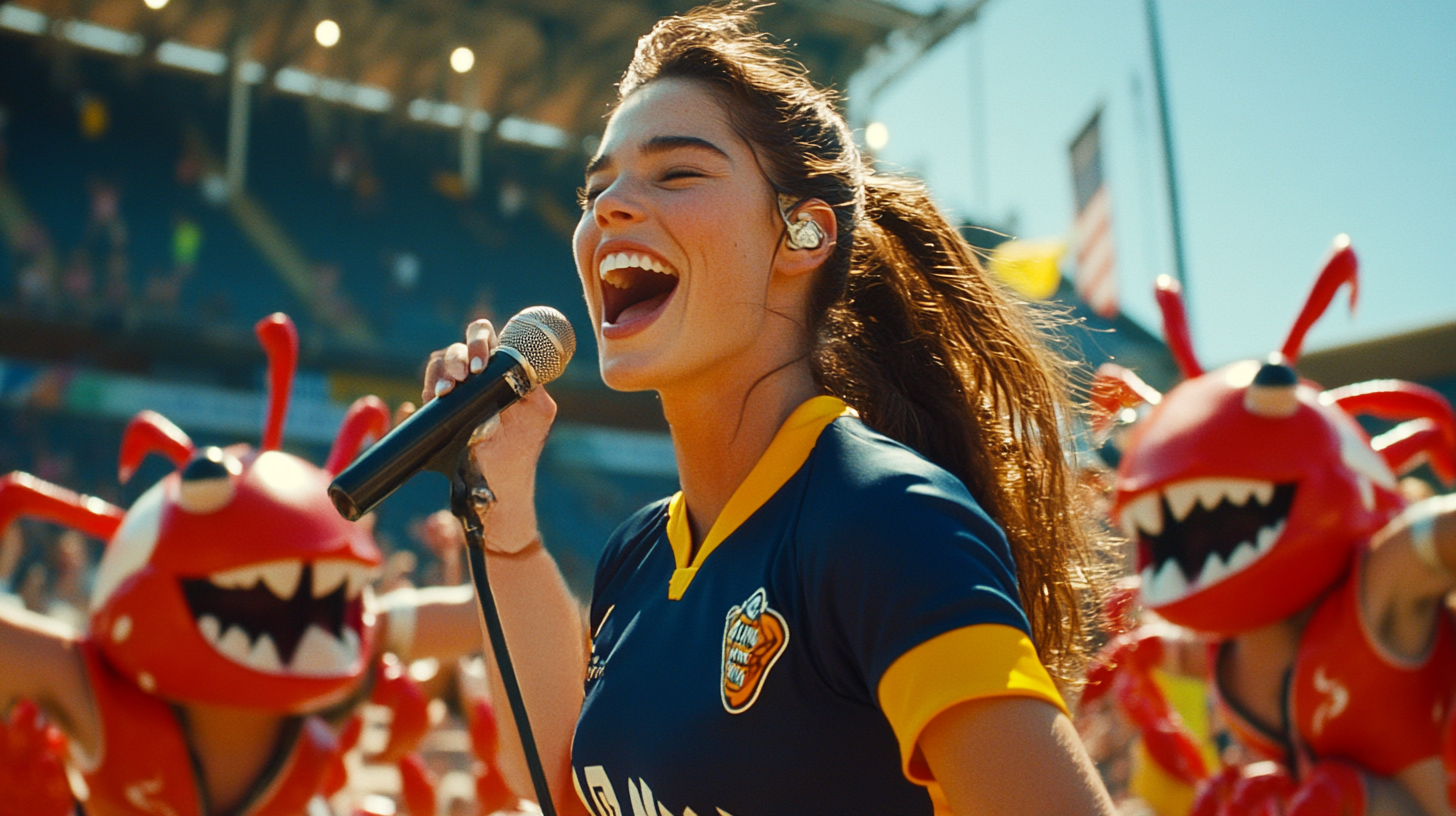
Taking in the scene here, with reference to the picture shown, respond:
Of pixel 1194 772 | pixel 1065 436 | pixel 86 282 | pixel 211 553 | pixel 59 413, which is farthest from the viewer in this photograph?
pixel 86 282

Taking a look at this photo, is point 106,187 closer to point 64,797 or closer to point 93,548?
point 93,548

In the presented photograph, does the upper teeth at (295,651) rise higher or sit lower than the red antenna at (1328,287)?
lower

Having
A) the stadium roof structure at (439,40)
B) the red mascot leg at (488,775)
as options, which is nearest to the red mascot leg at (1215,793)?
the red mascot leg at (488,775)

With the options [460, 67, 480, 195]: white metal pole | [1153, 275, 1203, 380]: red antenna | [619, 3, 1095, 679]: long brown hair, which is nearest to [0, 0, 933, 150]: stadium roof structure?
[460, 67, 480, 195]: white metal pole

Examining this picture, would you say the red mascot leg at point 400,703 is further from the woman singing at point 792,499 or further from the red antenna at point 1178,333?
the red antenna at point 1178,333

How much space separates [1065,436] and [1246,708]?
7.45 ft

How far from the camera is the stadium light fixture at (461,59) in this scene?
697 inches

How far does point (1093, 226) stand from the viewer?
11.0 metres

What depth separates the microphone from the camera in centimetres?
135

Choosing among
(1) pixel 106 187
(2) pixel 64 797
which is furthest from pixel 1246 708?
(1) pixel 106 187

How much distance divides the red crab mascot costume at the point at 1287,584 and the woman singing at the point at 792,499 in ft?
5.85

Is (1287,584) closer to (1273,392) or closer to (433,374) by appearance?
(1273,392)

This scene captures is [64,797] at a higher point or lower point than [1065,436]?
lower

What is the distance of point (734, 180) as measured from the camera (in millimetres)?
1478
